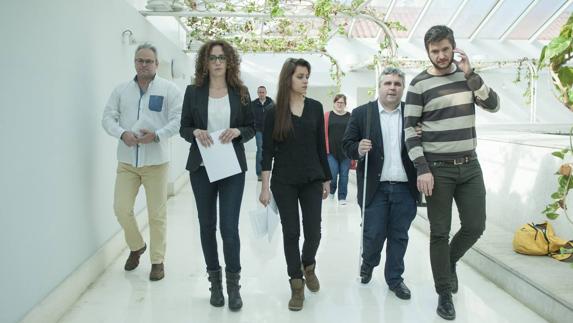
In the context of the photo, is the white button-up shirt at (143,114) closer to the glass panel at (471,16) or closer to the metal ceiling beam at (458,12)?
the metal ceiling beam at (458,12)

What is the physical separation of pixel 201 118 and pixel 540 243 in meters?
2.70

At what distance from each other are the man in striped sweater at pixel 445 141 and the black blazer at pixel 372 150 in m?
0.32

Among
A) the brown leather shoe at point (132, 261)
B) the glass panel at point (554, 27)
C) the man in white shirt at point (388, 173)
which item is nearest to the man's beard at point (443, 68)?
the man in white shirt at point (388, 173)

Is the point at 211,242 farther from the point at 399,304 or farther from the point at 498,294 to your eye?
the point at 498,294

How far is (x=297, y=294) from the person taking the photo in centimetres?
309

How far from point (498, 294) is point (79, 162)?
3.10 m

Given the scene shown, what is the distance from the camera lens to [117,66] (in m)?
4.45

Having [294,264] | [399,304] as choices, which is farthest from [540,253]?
[294,264]

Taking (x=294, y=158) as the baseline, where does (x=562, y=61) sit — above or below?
above

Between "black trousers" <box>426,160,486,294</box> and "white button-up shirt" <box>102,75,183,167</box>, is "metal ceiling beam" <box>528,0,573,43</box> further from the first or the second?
"white button-up shirt" <box>102,75,183,167</box>

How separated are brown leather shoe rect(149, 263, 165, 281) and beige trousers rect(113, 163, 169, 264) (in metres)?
0.03

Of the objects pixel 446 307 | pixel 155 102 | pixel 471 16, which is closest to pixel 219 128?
pixel 155 102

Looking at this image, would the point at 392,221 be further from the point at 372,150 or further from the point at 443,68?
the point at 443,68

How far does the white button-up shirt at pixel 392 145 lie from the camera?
324cm
